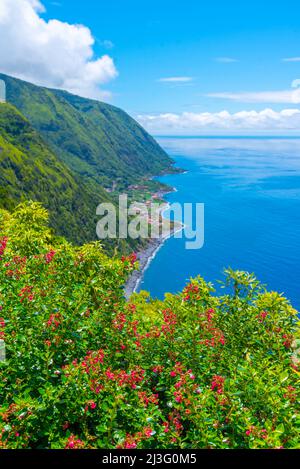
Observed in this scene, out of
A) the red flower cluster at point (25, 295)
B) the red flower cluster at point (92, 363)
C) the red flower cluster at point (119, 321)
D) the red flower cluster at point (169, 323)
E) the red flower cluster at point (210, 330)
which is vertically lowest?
the red flower cluster at point (210, 330)

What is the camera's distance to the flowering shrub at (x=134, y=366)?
9.79 meters

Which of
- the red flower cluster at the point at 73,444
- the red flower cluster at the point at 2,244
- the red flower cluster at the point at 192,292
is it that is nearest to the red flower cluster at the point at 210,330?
the red flower cluster at the point at 192,292

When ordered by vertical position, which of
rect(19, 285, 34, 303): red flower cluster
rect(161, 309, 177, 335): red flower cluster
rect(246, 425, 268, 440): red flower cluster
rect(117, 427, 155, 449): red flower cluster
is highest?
rect(19, 285, 34, 303): red flower cluster

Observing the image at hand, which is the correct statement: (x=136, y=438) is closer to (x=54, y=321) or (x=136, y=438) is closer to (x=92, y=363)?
(x=92, y=363)

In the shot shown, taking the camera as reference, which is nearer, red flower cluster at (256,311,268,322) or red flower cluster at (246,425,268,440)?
red flower cluster at (246,425,268,440)

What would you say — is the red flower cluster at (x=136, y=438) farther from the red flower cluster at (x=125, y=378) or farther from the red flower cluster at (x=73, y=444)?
the red flower cluster at (x=125, y=378)

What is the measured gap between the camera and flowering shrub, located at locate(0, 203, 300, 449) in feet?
32.1

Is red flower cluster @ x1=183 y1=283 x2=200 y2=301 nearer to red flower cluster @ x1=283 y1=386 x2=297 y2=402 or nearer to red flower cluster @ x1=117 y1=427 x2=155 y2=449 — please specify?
red flower cluster @ x1=283 y1=386 x2=297 y2=402

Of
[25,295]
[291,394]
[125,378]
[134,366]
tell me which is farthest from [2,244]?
[291,394]

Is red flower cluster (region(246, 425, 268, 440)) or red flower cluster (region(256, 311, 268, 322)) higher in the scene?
red flower cluster (region(256, 311, 268, 322))

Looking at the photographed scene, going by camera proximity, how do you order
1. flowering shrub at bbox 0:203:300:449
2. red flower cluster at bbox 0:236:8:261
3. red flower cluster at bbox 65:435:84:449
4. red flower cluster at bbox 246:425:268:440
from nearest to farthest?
red flower cluster at bbox 65:435:84:449 < red flower cluster at bbox 246:425:268:440 < flowering shrub at bbox 0:203:300:449 < red flower cluster at bbox 0:236:8:261

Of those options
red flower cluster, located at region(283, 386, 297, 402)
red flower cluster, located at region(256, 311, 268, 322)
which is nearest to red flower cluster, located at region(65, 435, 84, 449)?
red flower cluster, located at region(283, 386, 297, 402)
